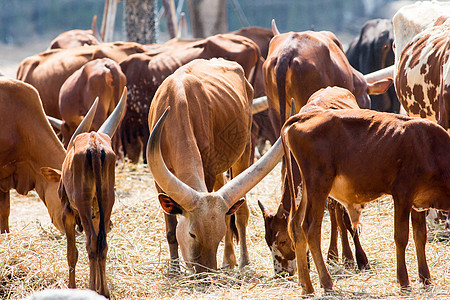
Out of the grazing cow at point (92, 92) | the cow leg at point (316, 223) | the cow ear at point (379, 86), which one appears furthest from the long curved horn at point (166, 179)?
the grazing cow at point (92, 92)

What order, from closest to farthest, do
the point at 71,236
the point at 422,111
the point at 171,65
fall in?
the point at 71,236
the point at 422,111
the point at 171,65

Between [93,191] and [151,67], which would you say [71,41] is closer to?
[151,67]

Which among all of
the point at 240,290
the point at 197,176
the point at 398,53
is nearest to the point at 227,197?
the point at 197,176

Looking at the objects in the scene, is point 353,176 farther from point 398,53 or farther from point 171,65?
point 171,65

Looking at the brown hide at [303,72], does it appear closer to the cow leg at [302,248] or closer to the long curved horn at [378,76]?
the long curved horn at [378,76]

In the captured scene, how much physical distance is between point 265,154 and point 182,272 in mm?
1190

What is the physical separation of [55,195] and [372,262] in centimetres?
269

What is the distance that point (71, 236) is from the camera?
16.3 ft

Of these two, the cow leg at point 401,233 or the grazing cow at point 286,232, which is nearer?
the cow leg at point 401,233

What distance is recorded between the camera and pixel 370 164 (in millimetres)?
4289

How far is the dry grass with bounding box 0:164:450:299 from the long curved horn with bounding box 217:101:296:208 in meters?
0.58

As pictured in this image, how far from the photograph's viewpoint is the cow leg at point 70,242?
495cm

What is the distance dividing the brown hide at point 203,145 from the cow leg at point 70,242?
663mm

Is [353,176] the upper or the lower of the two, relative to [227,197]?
upper
